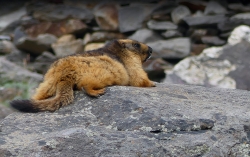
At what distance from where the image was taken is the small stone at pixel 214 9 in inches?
505

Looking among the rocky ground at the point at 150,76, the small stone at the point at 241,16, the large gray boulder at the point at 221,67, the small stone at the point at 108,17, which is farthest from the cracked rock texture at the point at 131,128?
the small stone at the point at 108,17

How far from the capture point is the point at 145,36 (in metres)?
Result: 13.1

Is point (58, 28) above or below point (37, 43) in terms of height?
above

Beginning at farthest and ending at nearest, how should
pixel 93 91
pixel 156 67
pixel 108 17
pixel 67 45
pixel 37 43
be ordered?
1. pixel 37 43
2. pixel 67 45
3. pixel 108 17
4. pixel 156 67
5. pixel 93 91

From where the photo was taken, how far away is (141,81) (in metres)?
6.62

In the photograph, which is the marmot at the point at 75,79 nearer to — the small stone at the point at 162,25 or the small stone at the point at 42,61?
A: the small stone at the point at 162,25

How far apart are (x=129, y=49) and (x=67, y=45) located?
6890mm

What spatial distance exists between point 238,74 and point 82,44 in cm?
426

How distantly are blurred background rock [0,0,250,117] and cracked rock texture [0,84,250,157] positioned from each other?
17.0 ft

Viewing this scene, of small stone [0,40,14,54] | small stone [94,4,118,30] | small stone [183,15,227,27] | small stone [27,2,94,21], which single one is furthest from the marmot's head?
small stone [0,40,14,54]

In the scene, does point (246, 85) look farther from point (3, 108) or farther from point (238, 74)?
point (3, 108)

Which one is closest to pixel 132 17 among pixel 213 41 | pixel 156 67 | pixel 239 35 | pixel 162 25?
pixel 162 25

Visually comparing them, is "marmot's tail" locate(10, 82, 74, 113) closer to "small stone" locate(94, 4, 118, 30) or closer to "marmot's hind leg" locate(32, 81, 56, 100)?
"marmot's hind leg" locate(32, 81, 56, 100)

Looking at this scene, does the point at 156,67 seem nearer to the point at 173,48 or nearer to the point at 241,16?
the point at 173,48
